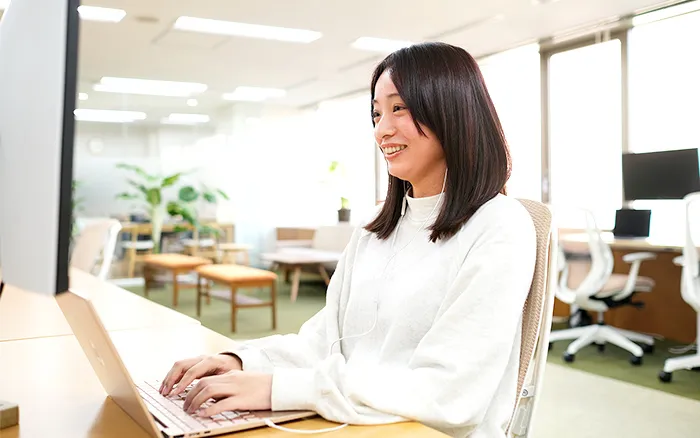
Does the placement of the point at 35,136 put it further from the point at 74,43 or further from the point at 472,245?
the point at 472,245

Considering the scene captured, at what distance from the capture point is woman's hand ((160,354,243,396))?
92cm

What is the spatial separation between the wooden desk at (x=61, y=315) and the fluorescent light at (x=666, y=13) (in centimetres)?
513

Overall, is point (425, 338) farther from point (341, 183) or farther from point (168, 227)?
point (341, 183)

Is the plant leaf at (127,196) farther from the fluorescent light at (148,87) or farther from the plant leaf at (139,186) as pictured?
the fluorescent light at (148,87)

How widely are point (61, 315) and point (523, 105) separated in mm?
6200

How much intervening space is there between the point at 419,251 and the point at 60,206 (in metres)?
0.68

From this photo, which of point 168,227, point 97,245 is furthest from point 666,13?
point 168,227

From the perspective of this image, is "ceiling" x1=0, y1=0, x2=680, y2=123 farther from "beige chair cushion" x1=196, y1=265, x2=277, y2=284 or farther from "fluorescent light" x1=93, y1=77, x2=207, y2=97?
"beige chair cushion" x1=196, y1=265, x2=277, y2=284

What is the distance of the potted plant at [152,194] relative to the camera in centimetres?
805

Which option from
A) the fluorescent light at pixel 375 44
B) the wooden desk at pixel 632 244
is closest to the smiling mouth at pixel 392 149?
the wooden desk at pixel 632 244

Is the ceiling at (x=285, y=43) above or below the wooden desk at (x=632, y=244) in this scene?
above

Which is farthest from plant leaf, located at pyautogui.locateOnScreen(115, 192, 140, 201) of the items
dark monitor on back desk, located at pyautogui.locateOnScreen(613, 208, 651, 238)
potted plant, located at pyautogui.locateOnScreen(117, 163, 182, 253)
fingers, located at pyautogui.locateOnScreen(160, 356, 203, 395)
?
fingers, located at pyautogui.locateOnScreen(160, 356, 203, 395)

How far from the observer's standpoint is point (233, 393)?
817 mm

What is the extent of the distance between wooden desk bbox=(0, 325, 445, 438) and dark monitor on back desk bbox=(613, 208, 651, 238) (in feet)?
13.9
